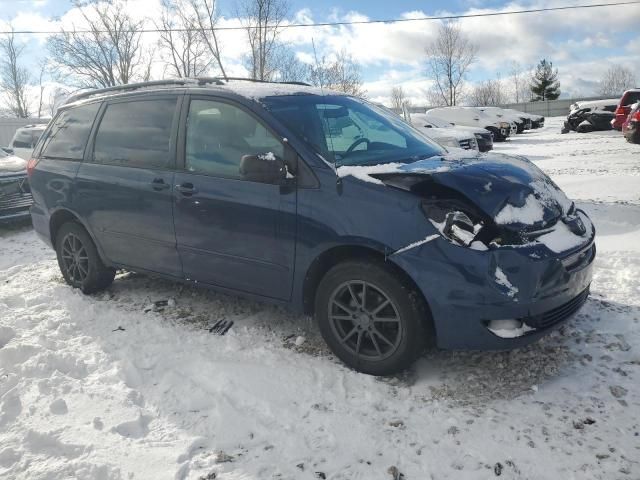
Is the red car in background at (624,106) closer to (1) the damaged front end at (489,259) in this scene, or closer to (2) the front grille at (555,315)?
(2) the front grille at (555,315)

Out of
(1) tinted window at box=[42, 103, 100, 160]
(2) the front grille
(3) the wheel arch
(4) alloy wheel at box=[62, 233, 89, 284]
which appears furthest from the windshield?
(4) alloy wheel at box=[62, 233, 89, 284]

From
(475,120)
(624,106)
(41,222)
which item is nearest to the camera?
(41,222)

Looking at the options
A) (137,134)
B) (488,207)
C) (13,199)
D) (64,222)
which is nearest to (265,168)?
(488,207)

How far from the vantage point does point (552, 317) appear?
284cm

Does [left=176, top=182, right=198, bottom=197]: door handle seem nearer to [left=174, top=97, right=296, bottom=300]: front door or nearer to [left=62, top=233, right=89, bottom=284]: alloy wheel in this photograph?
[left=174, top=97, right=296, bottom=300]: front door

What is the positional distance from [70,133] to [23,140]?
12148 mm

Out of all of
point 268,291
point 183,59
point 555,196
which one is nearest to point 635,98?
point 555,196

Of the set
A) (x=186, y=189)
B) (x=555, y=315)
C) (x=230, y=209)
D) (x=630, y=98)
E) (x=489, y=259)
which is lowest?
(x=555, y=315)

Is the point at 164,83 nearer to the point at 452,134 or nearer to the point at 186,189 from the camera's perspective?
the point at 186,189

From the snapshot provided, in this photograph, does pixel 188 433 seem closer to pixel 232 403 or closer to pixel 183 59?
pixel 232 403

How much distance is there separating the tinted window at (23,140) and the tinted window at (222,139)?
13.3 meters

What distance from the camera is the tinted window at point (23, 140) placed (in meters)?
14.7

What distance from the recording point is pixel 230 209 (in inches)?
136

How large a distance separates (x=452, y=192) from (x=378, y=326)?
0.91 m
